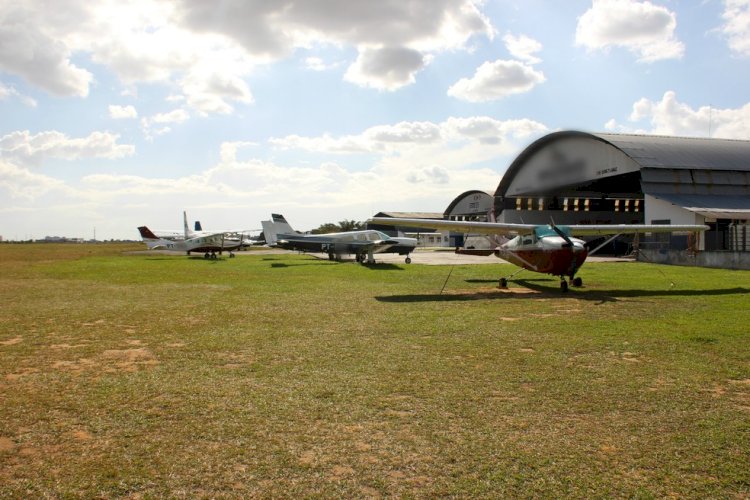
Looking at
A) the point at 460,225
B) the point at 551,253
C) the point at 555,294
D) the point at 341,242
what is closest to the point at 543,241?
the point at 551,253

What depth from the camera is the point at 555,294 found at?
14.7 meters

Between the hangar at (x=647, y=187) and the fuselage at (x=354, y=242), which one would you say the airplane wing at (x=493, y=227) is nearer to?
the hangar at (x=647, y=187)

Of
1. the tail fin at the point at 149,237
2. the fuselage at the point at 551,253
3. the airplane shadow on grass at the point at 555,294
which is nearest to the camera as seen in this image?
the airplane shadow on grass at the point at 555,294

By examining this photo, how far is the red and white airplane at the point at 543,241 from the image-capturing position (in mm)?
15180

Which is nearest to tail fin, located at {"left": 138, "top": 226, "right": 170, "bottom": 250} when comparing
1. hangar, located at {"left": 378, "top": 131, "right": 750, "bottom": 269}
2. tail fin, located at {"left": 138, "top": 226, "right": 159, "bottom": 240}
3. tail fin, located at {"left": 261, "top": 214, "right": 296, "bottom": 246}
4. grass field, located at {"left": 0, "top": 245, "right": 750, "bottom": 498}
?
tail fin, located at {"left": 138, "top": 226, "right": 159, "bottom": 240}

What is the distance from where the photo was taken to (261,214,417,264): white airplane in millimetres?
31281

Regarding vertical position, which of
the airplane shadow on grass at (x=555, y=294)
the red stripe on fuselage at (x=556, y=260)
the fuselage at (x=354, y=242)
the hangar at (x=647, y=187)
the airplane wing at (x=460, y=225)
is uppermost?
the hangar at (x=647, y=187)

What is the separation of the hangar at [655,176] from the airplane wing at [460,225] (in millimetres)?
21301

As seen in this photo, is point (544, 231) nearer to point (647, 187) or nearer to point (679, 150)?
point (647, 187)

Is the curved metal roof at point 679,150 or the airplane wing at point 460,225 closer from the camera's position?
the airplane wing at point 460,225

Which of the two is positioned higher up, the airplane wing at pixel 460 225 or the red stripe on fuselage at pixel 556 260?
the airplane wing at pixel 460 225

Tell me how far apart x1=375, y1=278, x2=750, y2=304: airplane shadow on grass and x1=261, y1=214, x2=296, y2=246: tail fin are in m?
25.1

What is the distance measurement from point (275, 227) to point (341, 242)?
789 cm

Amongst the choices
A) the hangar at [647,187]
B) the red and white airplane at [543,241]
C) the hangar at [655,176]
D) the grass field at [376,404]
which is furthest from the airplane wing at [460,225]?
the hangar at [655,176]
